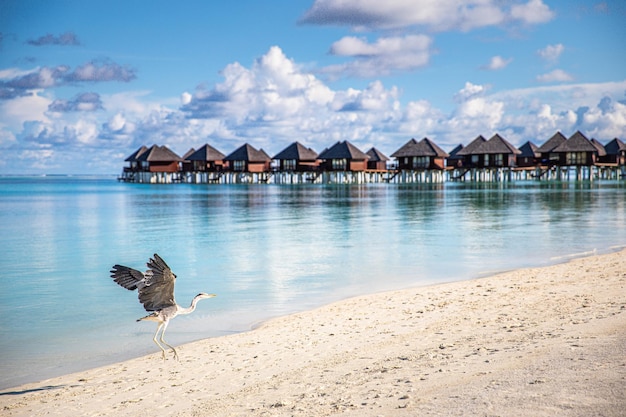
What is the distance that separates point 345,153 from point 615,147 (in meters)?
43.0

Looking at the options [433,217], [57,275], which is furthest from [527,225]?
[57,275]

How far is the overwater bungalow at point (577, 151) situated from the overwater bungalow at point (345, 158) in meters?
28.9

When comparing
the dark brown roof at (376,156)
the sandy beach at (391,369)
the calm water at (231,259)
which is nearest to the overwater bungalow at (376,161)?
the dark brown roof at (376,156)

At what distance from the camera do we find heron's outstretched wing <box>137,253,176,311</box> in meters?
6.36

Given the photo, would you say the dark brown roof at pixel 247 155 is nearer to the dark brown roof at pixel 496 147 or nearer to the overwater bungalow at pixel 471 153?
the overwater bungalow at pixel 471 153

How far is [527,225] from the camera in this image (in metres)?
26.4

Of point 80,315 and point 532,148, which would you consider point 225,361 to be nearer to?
point 80,315

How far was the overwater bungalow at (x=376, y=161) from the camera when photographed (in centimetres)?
9788

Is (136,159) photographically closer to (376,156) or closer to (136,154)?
(136,154)

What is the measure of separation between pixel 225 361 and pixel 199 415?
70.6 inches

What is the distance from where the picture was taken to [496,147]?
83.4 meters

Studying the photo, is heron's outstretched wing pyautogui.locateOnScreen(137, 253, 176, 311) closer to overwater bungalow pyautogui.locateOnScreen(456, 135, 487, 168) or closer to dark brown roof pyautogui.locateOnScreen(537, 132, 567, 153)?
overwater bungalow pyautogui.locateOnScreen(456, 135, 487, 168)

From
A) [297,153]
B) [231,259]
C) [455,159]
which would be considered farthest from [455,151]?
[231,259]

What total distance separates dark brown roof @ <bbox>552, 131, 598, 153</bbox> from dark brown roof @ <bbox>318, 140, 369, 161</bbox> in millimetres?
28769
